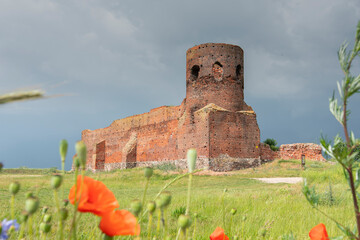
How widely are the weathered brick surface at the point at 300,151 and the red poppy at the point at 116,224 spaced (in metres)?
23.1

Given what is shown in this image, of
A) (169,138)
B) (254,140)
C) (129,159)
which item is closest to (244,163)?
(254,140)

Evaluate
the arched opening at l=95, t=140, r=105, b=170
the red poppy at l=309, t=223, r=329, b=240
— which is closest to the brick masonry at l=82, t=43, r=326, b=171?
the arched opening at l=95, t=140, r=105, b=170

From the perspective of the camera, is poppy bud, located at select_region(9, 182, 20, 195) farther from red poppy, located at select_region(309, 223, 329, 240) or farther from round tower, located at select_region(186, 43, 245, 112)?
round tower, located at select_region(186, 43, 245, 112)

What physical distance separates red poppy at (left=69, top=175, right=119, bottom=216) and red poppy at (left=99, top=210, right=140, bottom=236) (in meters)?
0.01

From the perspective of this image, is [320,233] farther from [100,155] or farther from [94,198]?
[100,155]

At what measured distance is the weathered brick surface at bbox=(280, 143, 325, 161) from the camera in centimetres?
2222

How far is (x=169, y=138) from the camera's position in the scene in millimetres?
21656

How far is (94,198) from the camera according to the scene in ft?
1.98

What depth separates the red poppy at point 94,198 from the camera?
0.58 m

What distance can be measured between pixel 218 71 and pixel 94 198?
1932 cm

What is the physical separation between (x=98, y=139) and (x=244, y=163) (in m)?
17.0

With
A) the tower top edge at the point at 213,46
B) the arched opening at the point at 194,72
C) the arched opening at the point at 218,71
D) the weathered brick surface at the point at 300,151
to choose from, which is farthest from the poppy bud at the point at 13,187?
the weathered brick surface at the point at 300,151

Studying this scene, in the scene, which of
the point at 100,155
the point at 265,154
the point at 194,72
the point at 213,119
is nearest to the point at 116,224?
the point at 213,119

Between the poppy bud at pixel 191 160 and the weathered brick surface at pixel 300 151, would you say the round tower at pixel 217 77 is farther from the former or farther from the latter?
the poppy bud at pixel 191 160
